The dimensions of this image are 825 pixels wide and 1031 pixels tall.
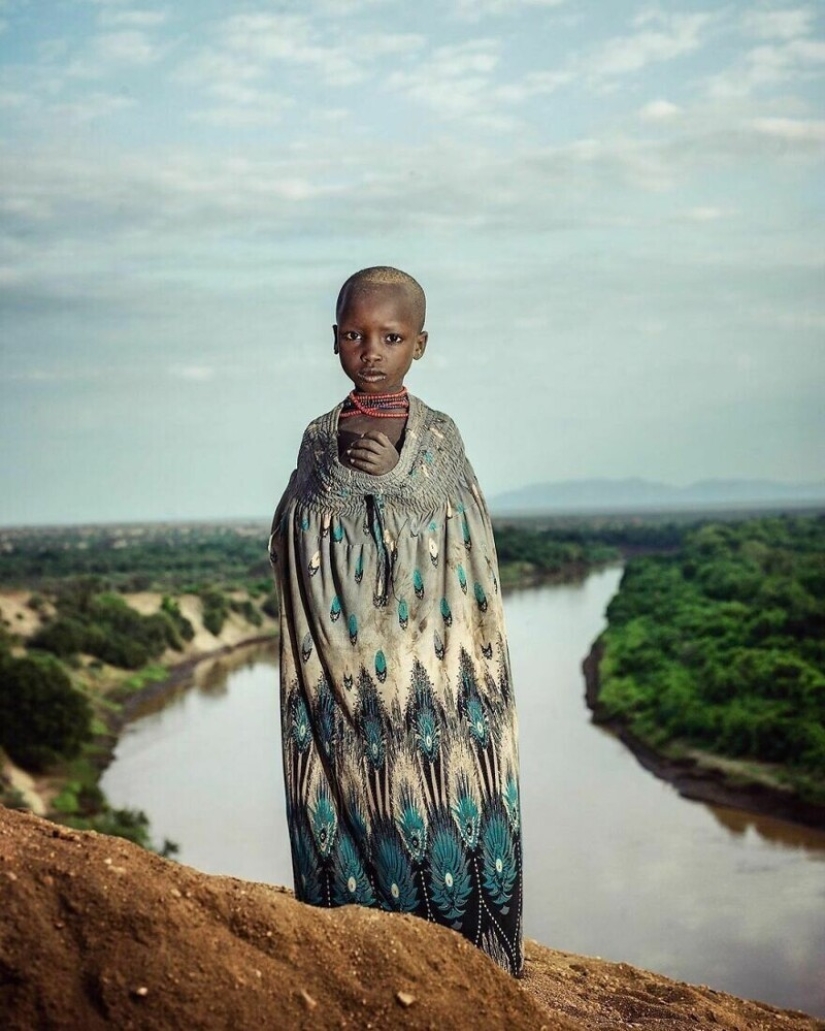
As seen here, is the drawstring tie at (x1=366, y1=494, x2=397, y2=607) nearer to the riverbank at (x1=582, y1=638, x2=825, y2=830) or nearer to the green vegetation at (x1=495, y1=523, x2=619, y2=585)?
the riverbank at (x1=582, y1=638, x2=825, y2=830)

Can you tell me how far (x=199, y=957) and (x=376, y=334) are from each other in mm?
1845

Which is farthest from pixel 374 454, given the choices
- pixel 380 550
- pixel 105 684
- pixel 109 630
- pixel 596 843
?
pixel 109 630

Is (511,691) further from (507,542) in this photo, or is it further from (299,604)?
(507,542)

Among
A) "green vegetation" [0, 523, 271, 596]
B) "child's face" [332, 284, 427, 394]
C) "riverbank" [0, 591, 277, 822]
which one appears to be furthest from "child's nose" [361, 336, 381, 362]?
"green vegetation" [0, 523, 271, 596]

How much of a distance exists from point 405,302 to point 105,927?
197cm

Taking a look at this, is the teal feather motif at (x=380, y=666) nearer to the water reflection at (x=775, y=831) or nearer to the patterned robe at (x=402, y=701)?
the patterned robe at (x=402, y=701)

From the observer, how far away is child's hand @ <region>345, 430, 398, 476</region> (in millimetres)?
4480

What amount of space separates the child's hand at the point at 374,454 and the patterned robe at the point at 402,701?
3 cm

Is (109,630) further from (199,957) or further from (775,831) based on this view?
(199,957)

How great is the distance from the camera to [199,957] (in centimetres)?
383

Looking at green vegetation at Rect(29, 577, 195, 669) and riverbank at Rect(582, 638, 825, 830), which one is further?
green vegetation at Rect(29, 577, 195, 669)

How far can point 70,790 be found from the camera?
22625 mm

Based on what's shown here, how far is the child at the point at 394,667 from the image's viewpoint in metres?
4.37

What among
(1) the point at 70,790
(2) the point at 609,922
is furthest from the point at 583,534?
(2) the point at 609,922
